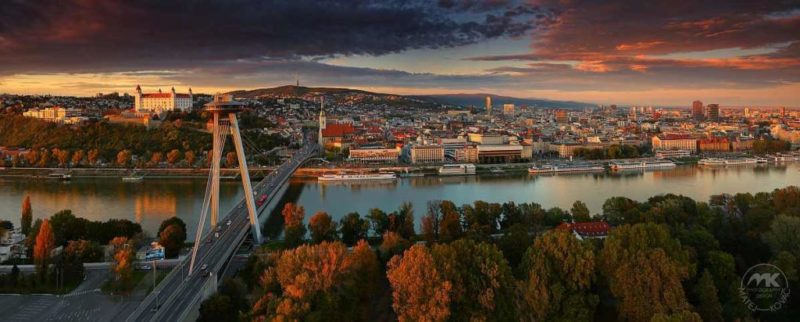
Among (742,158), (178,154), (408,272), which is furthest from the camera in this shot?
(742,158)

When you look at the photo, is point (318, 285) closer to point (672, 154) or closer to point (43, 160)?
point (43, 160)

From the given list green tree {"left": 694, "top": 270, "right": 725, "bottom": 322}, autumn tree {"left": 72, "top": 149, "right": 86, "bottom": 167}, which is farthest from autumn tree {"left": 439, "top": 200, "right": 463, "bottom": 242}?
autumn tree {"left": 72, "top": 149, "right": 86, "bottom": 167}

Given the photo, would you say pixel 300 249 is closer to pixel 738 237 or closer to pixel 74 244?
pixel 74 244

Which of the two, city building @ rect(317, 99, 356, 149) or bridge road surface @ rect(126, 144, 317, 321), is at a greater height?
city building @ rect(317, 99, 356, 149)

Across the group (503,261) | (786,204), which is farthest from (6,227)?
(786,204)

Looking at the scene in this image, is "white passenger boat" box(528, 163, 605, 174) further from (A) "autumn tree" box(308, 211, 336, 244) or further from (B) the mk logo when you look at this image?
(B) the mk logo

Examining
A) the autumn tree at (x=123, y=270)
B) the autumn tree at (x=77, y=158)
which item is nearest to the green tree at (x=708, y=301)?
the autumn tree at (x=123, y=270)
